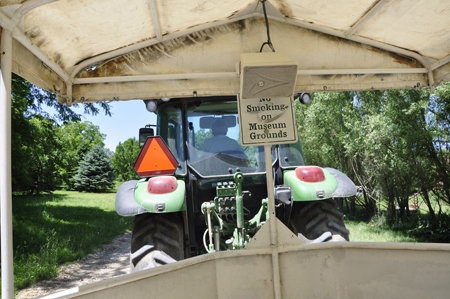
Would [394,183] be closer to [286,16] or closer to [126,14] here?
[286,16]

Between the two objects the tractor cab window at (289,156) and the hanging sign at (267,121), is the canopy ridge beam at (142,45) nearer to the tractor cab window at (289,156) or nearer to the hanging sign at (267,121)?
the hanging sign at (267,121)

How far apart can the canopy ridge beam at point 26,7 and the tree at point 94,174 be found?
112 ft

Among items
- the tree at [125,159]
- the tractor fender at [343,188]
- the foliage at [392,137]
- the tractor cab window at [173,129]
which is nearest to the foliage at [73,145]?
the tree at [125,159]

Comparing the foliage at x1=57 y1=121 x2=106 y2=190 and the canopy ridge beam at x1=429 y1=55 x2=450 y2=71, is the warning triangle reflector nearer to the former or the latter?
the canopy ridge beam at x1=429 y1=55 x2=450 y2=71

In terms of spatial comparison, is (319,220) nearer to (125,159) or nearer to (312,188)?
(312,188)

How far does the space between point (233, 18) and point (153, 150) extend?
1.31 metres

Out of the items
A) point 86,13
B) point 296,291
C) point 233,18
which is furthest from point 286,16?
point 296,291

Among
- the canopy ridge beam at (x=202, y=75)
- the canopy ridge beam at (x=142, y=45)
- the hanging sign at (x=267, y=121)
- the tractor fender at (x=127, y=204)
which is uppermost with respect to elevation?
the canopy ridge beam at (x=142, y=45)

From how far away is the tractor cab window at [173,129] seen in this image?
3.75 m

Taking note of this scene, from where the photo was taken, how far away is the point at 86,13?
223 centimetres

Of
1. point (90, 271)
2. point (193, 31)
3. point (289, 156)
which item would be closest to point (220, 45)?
point (193, 31)

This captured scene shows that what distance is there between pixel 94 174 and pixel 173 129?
1310 inches

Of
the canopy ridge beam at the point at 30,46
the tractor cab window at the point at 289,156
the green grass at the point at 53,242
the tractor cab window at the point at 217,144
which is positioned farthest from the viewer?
the green grass at the point at 53,242

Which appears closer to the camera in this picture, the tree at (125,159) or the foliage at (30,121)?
the foliage at (30,121)
